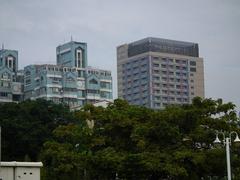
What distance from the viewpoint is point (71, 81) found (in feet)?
289

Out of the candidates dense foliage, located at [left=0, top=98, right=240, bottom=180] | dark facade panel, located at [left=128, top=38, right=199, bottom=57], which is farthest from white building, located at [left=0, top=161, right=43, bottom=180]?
dark facade panel, located at [left=128, top=38, right=199, bottom=57]

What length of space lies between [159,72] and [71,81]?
23.7 metres

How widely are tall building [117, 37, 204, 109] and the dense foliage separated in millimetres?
73900

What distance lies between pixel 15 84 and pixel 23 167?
7083cm

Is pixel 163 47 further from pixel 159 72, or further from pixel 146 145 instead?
pixel 146 145

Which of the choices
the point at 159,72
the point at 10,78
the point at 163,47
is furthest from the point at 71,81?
the point at 163,47

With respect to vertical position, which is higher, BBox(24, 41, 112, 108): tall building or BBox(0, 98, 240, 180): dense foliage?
BBox(24, 41, 112, 108): tall building

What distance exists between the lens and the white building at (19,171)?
18.5m

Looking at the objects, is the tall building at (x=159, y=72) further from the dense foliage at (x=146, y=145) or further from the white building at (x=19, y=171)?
the white building at (x=19, y=171)

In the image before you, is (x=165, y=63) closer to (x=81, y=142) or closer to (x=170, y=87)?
(x=170, y=87)

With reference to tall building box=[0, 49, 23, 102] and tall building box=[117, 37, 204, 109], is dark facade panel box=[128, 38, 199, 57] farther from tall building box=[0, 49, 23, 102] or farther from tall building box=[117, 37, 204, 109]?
tall building box=[0, 49, 23, 102]

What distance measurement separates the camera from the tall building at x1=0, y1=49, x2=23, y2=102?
8494 cm

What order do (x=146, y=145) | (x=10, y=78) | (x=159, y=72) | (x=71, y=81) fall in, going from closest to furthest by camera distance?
(x=146, y=145) → (x=10, y=78) → (x=71, y=81) → (x=159, y=72)

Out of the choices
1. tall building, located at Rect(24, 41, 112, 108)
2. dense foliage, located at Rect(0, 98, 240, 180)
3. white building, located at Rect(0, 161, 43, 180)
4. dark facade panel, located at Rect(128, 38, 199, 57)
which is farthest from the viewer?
dark facade panel, located at Rect(128, 38, 199, 57)
